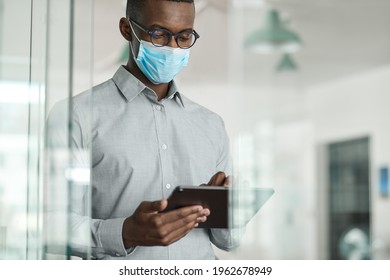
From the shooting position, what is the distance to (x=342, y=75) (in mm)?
2074

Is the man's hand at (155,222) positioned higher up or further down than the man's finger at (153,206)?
further down

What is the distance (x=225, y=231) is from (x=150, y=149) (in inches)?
6.8

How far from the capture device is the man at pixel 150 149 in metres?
0.98

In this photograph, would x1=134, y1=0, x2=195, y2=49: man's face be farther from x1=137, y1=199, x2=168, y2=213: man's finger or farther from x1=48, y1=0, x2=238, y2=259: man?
x1=137, y1=199, x2=168, y2=213: man's finger

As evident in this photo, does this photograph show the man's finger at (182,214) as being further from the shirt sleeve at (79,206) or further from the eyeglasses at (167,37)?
the eyeglasses at (167,37)

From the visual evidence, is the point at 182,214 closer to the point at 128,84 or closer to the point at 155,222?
the point at 155,222

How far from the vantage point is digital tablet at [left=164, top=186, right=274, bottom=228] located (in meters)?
0.98

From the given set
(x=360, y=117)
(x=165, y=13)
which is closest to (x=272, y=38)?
(x=360, y=117)

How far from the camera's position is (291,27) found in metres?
1.83

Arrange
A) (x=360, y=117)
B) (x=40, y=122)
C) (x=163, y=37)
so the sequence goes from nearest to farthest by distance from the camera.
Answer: (x=40, y=122) < (x=163, y=37) < (x=360, y=117)

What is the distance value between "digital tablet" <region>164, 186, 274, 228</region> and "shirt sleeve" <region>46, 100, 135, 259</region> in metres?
0.09

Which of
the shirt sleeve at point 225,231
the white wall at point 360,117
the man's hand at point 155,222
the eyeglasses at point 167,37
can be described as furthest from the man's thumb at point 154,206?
the white wall at point 360,117

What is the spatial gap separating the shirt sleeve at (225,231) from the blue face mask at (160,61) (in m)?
0.13

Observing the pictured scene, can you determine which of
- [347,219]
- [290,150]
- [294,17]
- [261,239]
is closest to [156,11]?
[261,239]
